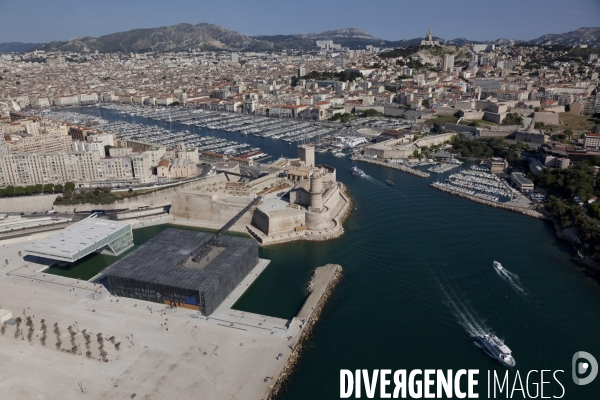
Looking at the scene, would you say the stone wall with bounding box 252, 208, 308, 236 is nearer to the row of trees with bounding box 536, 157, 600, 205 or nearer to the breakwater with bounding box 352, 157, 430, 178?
the breakwater with bounding box 352, 157, 430, 178

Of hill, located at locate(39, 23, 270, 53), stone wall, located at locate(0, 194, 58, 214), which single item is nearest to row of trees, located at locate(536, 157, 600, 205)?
stone wall, located at locate(0, 194, 58, 214)

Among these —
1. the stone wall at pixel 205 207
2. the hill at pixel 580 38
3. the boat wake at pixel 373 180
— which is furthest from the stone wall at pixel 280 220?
the hill at pixel 580 38

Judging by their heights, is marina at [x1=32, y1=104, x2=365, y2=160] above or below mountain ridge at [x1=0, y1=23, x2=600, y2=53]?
below

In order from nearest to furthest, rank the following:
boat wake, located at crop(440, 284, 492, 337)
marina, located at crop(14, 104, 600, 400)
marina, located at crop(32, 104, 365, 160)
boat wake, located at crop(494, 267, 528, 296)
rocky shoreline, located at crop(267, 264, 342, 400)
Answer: rocky shoreline, located at crop(267, 264, 342, 400), marina, located at crop(14, 104, 600, 400), boat wake, located at crop(440, 284, 492, 337), boat wake, located at crop(494, 267, 528, 296), marina, located at crop(32, 104, 365, 160)

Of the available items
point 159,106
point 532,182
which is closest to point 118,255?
point 532,182

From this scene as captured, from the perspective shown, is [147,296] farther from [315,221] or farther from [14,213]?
[14,213]
